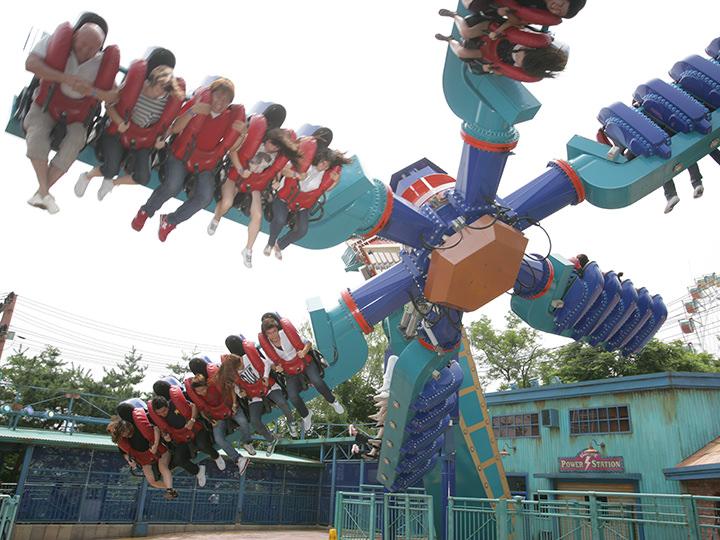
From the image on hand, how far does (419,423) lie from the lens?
8.53 metres

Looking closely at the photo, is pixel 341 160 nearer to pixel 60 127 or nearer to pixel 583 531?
pixel 60 127

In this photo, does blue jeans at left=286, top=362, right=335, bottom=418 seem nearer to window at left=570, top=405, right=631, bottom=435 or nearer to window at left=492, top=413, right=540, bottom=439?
window at left=570, top=405, right=631, bottom=435

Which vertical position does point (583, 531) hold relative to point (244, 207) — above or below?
below

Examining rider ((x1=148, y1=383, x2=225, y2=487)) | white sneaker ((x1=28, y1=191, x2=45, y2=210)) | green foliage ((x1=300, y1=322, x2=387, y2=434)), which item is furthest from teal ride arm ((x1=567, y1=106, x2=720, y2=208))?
green foliage ((x1=300, y1=322, x2=387, y2=434))

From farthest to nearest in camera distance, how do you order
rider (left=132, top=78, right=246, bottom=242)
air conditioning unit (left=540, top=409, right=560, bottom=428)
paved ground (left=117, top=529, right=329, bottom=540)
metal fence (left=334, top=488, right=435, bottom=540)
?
paved ground (left=117, top=529, right=329, bottom=540), air conditioning unit (left=540, top=409, right=560, bottom=428), metal fence (left=334, top=488, right=435, bottom=540), rider (left=132, top=78, right=246, bottom=242)

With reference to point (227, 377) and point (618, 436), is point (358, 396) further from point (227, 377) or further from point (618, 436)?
point (227, 377)

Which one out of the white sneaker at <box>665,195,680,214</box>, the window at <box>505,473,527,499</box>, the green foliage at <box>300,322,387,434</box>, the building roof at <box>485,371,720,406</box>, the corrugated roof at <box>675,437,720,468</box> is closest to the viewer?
the white sneaker at <box>665,195,680,214</box>

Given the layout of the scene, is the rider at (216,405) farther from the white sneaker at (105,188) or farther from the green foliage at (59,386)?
the green foliage at (59,386)

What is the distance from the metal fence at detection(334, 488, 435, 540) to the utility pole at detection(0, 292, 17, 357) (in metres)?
21.9

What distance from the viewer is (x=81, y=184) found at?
374 cm

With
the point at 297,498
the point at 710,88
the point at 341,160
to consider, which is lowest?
the point at 297,498

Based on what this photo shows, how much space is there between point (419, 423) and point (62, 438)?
49.2 ft

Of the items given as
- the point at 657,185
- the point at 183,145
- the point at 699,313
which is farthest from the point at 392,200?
the point at 699,313

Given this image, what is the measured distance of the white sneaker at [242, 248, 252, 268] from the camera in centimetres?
442
